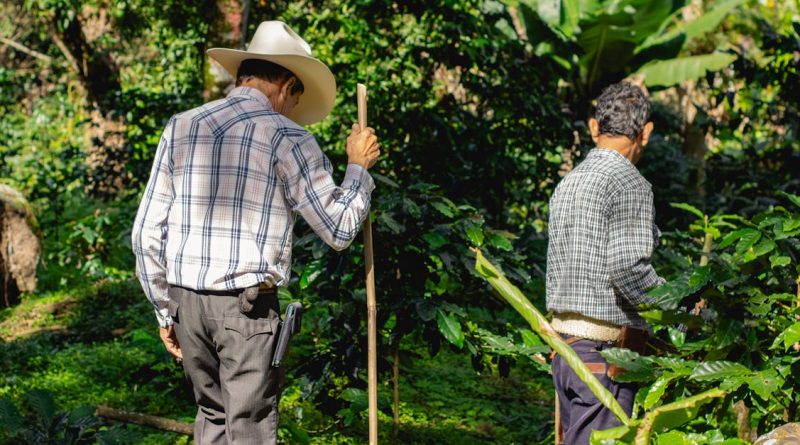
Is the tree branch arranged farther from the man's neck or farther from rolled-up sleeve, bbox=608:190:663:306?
rolled-up sleeve, bbox=608:190:663:306

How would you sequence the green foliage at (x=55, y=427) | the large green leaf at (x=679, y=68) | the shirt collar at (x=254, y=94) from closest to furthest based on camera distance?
the shirt collar at (x=254, y=94) → the green foliage at (x=55, y=427) → the large green leaf at (x=679, y=68)

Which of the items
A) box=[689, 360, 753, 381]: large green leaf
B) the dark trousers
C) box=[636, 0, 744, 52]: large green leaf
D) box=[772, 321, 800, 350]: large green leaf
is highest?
box=[636, 0, 744, 52]: large green leaf

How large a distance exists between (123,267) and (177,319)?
18.2ft

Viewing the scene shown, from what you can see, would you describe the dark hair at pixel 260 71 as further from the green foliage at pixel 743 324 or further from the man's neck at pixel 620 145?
the green foliage at pixel 743 324

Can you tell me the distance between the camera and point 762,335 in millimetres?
3104

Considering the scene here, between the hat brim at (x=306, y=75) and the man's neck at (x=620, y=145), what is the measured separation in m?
0.97

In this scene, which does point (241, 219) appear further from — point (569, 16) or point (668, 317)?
point (569, 16)

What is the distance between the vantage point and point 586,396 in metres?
2.83

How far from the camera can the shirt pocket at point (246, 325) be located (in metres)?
2.66

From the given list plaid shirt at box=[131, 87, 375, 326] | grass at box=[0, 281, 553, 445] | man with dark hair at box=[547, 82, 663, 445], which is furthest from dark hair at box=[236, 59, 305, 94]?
grass at box=[0, 281, 553, 445]

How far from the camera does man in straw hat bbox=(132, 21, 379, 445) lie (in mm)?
2654

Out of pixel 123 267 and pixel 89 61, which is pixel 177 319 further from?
pixel 89 61

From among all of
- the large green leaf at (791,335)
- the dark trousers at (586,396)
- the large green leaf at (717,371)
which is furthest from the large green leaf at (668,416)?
the dark trousers at (586,396)

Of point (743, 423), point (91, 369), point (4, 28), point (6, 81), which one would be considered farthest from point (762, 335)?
point (4, 28)
